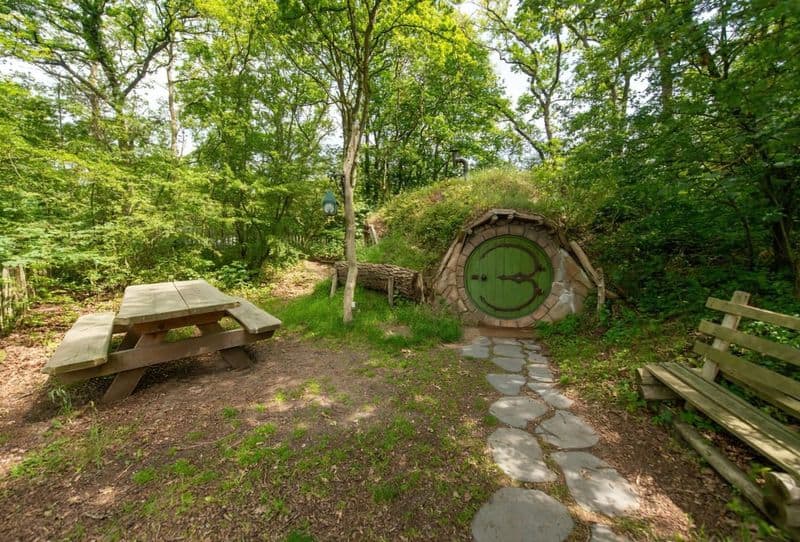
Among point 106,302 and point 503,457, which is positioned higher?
point 503,457

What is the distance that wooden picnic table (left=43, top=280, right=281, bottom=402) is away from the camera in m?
2.47

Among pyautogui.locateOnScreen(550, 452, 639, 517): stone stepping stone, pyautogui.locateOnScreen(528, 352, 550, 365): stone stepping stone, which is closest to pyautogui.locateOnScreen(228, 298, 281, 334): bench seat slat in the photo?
pyautogui.locateOnScreen(550, 452, 639, 517): stone stepping stone

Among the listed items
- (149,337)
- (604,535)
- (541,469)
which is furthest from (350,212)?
(604,535)

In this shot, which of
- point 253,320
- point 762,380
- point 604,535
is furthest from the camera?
point 253,320

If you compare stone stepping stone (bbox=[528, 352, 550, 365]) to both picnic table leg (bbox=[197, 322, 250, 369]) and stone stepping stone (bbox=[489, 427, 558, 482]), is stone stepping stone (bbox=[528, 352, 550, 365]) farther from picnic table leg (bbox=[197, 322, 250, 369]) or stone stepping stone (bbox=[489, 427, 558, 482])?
picnic table leg (bbox=[197, 322, 250, 369])

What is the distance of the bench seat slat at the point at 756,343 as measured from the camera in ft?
6.06

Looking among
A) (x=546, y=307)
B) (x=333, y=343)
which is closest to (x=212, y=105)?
(x=333, y=343)

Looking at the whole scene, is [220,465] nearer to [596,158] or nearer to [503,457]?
[503,457]

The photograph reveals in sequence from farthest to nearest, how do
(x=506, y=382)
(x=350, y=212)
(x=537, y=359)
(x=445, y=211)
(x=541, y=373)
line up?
(x=445, y=211) → (x=350, y=212) → (x=537, y=359) → (x=541, y=373) → (x=506, y=382)

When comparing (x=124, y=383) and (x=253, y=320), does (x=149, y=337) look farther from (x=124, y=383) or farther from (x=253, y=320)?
(x=253, y=320)

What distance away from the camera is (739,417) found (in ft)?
6.35

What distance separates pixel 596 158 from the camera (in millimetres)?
4113

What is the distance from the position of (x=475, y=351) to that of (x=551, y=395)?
131cm

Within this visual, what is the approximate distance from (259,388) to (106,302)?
482 cm
